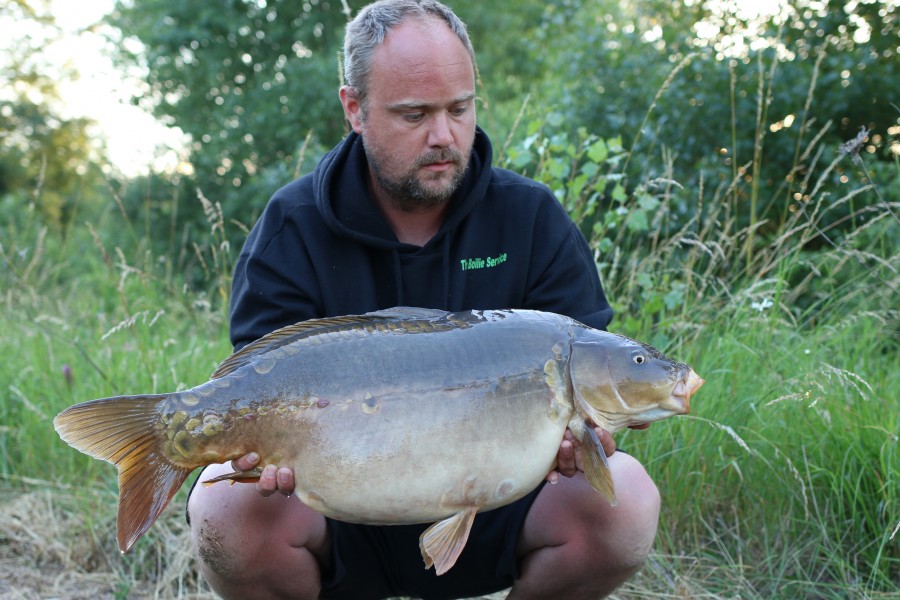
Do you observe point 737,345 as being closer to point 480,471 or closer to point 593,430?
point 593,430

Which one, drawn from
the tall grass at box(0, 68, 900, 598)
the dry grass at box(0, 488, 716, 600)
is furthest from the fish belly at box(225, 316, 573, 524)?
the dry grass at box(0, 488, 716, 600)

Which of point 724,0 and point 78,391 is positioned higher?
point 724,0

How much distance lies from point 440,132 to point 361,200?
297 mm

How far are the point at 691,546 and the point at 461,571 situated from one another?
831 mm

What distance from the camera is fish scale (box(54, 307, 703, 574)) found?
1751 mm

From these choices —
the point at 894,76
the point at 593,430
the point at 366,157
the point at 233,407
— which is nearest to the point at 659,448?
the point at 593,430

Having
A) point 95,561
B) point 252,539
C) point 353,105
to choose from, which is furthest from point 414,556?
point 95,561

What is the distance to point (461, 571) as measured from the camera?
2.24 m

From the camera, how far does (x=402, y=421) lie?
68.8 inches

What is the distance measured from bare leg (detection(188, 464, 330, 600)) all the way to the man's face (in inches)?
33.4

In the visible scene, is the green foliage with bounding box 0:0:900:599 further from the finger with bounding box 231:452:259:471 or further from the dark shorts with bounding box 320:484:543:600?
the finger with bounding box 231:452:259:471

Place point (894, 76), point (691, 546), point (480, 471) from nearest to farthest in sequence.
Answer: point (480, 471) < point (691, 546) < point (894, 76)

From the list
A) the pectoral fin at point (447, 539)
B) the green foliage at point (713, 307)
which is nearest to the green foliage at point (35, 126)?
the green foliage at point (713, 307)

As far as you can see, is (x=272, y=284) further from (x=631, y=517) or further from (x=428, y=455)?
(x=631, y=517)
